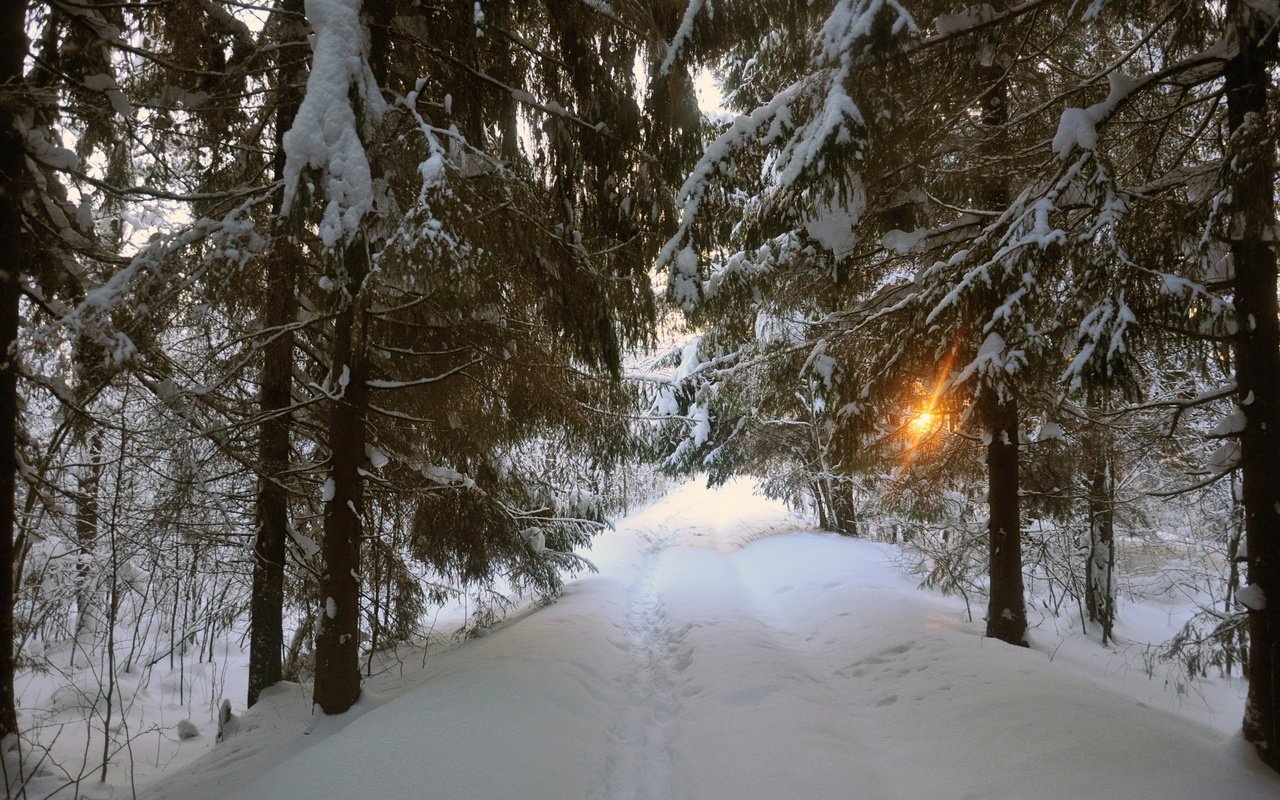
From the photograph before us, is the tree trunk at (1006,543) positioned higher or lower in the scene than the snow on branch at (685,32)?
lower

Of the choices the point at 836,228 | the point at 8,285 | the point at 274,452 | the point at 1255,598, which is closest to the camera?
the point at 1255,598

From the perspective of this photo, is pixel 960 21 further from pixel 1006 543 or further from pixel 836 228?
pixel 1006 543

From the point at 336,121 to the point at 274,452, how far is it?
4.00m

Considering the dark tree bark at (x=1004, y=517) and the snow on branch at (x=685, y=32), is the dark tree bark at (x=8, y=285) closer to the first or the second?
the snow on branch at (x=685, y=32)

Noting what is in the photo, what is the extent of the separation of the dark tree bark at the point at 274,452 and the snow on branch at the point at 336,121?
1611 mm

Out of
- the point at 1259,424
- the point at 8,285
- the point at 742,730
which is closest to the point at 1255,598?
the point at 1259,424

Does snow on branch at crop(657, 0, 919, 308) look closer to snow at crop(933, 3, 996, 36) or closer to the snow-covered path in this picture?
snow at crop(933, 3, 996, 36)

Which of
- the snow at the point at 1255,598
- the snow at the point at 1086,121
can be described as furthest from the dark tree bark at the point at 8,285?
the snow at the point at 1255,598

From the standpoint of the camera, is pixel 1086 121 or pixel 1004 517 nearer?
pixel 1086 121

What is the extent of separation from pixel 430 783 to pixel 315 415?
14.7 ft

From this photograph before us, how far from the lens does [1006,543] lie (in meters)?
7.15

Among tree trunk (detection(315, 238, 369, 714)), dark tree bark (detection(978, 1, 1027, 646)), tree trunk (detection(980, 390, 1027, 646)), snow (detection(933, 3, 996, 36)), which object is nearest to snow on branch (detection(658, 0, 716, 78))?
snow (detection(933, 3, 996, 36))

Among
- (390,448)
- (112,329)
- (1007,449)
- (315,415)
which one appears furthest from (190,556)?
(1007,449)

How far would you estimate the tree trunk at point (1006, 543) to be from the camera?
7090 mm
